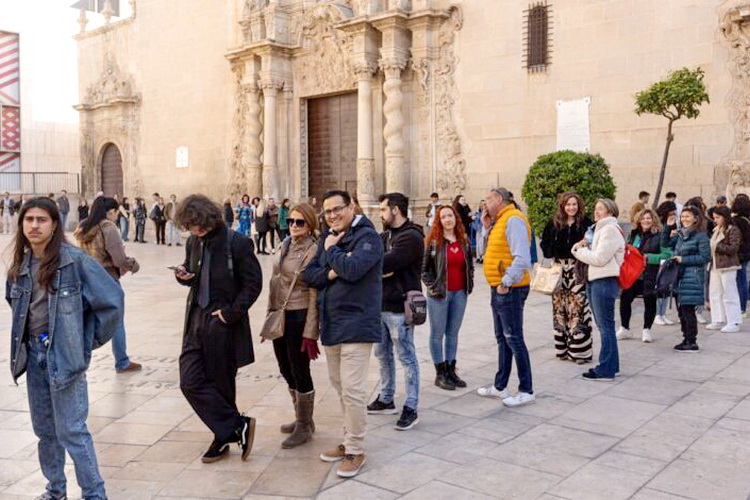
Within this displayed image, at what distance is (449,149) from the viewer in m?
17.2

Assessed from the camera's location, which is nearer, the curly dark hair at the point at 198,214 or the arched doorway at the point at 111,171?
the curly dark hair at the point at 198,214

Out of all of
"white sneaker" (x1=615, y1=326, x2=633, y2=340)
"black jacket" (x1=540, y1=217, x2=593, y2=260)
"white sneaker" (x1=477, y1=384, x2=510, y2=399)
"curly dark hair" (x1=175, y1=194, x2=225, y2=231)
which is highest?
"curly dark hair" (x1=175, y1=194, x2=225, y2=231)

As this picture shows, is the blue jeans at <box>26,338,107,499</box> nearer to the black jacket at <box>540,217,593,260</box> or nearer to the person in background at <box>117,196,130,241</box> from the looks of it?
the black jacket at <box>540,217,593,260</box>

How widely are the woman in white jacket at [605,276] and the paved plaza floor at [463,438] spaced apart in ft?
0.67

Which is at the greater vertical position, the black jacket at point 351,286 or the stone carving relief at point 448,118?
the stone carving relief at point 448,118

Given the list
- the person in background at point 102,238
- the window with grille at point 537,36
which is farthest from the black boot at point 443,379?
the window with grille at point 537,36

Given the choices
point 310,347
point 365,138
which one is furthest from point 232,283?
point 365,138

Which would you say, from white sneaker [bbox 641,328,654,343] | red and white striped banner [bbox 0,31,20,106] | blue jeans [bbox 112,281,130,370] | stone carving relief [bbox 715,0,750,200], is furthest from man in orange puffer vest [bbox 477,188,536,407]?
red and white striped banner [bbox 0,31,20,106]

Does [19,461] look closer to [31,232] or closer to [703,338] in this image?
[31,232]

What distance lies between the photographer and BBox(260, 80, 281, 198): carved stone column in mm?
20875

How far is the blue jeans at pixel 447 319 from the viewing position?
6215mm

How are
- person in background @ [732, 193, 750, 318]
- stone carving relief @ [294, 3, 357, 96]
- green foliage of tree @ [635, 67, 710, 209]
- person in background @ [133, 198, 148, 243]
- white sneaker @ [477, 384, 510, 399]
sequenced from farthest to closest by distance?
1. person in background @ [133, 198, 148, 243]
2. stone carving relief @ [294, 3, 357, 96]
3. green foliage of tree @ [635, 67, 710, 209]
4. person in background @ [732, 193, 750, 318]
5. white sneaker @ [477, 384, 510, 399]

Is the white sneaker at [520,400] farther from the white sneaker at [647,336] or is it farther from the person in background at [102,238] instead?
the person in background at [102,238]

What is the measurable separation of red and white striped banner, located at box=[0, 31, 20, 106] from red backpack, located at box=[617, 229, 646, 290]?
30785 mm
